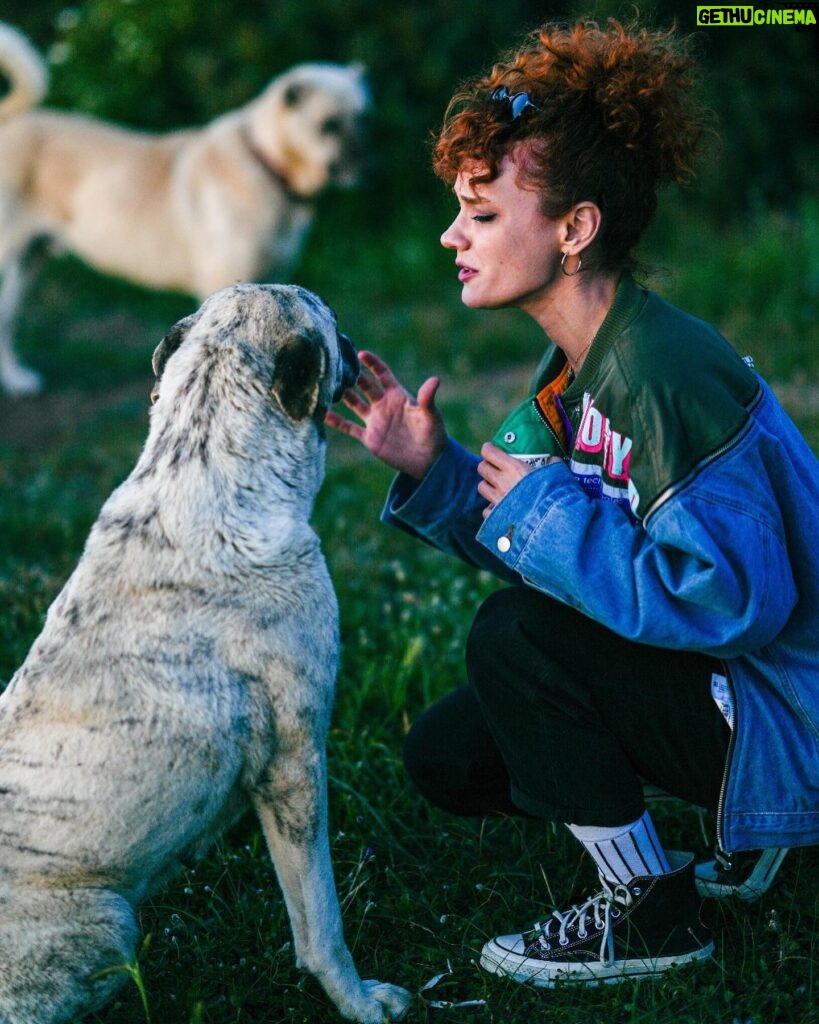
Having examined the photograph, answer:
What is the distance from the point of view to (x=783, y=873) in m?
2.92

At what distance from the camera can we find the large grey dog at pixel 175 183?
7.35m

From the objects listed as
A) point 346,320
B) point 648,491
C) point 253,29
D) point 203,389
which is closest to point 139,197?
point 346,320

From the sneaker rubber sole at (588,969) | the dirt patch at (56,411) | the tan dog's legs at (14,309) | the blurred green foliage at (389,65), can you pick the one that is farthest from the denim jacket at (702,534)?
the blurred green foliage at (389,65)

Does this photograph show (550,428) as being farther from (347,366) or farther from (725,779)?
(725,779)

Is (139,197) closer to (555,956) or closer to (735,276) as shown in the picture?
(735,276)

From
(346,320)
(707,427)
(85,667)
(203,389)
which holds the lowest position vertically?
(346,320)

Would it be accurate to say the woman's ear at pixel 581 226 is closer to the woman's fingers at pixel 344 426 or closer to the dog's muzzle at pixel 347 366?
the dog's muzzle at pixel 347 366

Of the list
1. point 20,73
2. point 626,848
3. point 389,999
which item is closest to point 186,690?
point 389,999

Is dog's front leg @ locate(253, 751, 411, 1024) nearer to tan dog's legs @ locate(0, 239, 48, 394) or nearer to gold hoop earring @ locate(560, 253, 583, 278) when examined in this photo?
gold hoop earring @ locate(560, 253, 583, 278)

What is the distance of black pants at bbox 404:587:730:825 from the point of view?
2510mm

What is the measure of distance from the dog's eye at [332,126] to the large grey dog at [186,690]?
17.1 ft

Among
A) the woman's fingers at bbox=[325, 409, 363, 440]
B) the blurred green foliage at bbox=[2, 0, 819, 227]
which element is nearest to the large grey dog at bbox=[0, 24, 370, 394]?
the blurred green foliage at bbox=[2, 0, 819, 227]

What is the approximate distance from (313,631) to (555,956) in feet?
3.09

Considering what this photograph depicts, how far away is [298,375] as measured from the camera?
2.50m
